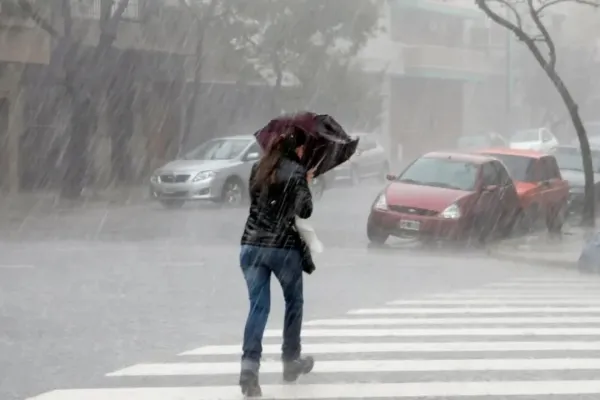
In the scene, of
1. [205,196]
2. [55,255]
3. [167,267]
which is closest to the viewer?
[167,267]

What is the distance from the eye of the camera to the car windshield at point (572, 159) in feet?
86.8

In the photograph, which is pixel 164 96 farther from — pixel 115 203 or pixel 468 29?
pixel 468 29

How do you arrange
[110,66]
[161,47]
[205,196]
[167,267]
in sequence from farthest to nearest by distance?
1. [161,47]
2. [110,66]
3. [205,196]
4. [167,267]

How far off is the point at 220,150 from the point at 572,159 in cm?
798

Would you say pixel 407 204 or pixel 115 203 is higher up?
pixel 407 204

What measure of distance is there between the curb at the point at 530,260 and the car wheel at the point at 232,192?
8692 mm

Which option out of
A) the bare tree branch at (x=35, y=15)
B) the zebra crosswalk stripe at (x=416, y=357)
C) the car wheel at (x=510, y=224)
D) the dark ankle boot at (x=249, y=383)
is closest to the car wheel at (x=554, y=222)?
the car wheel at (x=510, y=224)

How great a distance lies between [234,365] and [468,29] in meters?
52.4

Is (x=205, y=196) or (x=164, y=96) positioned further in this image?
(x=164, y=96)

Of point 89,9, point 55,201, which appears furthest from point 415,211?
point 89,9

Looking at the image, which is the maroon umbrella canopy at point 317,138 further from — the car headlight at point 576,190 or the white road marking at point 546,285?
the car headlight at point 576,190

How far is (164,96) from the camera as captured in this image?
33531 mm

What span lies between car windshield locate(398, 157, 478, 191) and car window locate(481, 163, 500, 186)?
13 cm

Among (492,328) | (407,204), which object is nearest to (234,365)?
(492,328)
